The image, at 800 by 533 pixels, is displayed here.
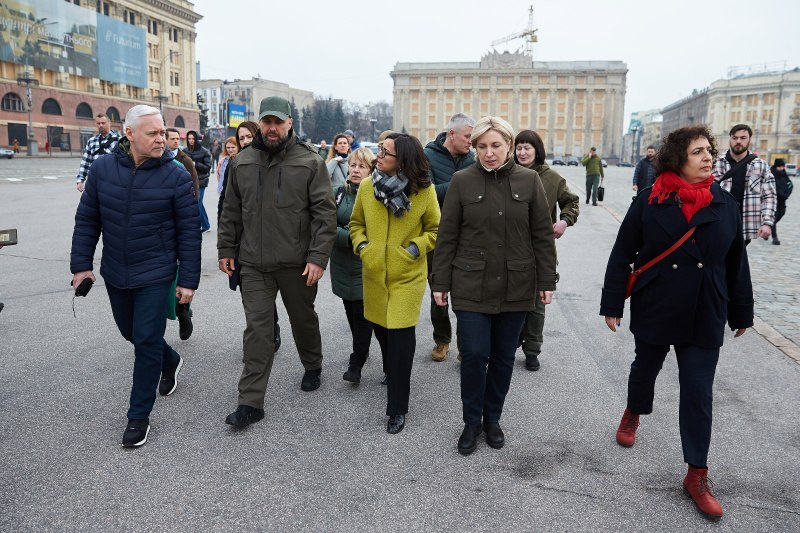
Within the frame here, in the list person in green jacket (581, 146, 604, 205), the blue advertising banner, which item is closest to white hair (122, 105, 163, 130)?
person in green jacket (581, 146, 604, 205)

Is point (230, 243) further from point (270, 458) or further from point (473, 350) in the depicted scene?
point (473, 350)

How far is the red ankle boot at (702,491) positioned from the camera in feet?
10.0

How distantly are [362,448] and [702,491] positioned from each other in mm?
1846

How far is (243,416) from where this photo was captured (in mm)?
3990

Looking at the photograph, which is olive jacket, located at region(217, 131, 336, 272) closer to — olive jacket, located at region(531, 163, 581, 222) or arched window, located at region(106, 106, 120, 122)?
olive jacket, located at region(531, 163, 581, 222)

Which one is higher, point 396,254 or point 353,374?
point 396,254

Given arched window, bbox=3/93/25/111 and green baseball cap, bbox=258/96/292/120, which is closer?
green baseball cap, bbox=258/96/292/120

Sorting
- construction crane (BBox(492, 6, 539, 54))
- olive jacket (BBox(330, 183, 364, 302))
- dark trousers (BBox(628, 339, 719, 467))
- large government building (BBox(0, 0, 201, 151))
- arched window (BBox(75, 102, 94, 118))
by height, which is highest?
construction crane (BBox(492, 6, 539, 54))

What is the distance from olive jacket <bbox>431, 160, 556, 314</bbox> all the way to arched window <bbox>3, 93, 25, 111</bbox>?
64.4 meters

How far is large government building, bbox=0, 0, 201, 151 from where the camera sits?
55750 mm

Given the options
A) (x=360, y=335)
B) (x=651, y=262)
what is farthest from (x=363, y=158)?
(x=651, y=262)

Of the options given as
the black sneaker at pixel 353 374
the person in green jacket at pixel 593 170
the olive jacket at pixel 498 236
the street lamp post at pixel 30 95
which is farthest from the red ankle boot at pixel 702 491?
the street lamp post at pixel 30 95

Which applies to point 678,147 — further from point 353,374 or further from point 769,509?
point 353,374

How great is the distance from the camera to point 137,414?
12.4 feet
